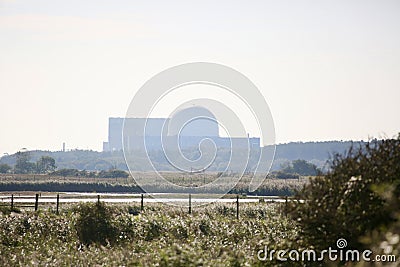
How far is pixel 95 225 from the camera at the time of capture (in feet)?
73.2

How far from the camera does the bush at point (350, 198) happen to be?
11430mm

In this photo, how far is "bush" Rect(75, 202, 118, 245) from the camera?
21781 mm

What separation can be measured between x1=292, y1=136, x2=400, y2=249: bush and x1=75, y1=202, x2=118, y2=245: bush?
10.2 metres

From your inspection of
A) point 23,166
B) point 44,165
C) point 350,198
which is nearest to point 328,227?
point 350,198

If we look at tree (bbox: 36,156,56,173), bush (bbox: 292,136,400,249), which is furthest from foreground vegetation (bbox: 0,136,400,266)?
tree (bbox: 36,156,56,173)

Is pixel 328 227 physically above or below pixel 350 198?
below

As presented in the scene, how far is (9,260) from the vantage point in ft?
55.2

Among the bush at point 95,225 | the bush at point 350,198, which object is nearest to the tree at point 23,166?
the bush at point 95,225

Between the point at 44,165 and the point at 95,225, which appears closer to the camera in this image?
the point at 95,225

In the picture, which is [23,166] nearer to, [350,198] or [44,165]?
[44,165]

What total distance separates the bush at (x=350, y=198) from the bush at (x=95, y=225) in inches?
401

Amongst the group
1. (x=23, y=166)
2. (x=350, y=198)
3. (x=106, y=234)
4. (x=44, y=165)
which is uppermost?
(x=44, y=165)

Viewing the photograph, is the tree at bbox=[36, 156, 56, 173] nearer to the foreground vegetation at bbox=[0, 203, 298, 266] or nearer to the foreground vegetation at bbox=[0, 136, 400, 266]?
the foreground vegetation at bbox=[0, 203, 298, 266]

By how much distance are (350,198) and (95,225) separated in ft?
39.4
